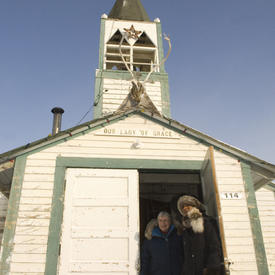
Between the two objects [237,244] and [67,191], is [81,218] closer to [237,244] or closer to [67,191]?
[67,191]

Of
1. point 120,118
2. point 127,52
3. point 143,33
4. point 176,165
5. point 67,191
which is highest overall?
point 143,33

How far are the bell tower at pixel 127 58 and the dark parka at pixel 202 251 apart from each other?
18.1ft

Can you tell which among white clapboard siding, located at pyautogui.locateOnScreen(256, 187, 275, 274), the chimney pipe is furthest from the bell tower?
white clapboard siding, located at pyautogui.locateOnScreen(256, 187, 275, 274)

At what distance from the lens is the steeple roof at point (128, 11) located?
13688mm

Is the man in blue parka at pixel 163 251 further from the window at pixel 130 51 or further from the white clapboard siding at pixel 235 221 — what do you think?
the window at pixel 130 51

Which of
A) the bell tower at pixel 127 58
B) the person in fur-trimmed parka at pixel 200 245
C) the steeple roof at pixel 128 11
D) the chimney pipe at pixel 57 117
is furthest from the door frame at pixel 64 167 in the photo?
the steeple roof at pixel 128 11

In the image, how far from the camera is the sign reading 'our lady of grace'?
20.9 ft

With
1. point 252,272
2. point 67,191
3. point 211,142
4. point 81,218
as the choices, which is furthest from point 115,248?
point 211,142

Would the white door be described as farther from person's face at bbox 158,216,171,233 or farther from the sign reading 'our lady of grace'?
the sign reading 'our lady of grace'

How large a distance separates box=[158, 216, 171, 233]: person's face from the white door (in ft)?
2.06

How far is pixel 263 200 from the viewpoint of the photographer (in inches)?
341

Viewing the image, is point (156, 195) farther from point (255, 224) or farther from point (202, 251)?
point (202, 251)

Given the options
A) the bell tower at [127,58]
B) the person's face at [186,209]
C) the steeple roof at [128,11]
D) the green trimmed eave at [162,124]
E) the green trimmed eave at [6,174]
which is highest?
the steeple roof at [128,11]

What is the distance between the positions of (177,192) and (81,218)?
18.9 feet
